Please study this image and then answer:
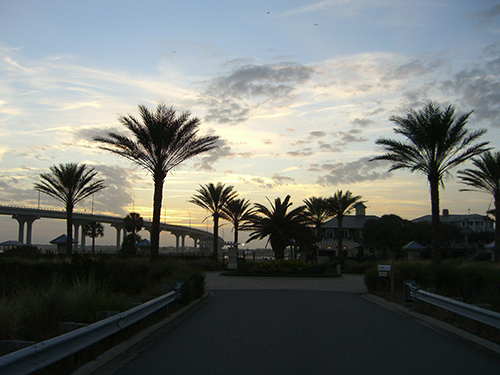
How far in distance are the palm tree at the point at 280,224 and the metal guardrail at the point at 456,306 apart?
23574 millimetres

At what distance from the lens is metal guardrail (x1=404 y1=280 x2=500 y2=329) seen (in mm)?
7455

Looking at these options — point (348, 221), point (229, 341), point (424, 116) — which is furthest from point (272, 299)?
point (348, 221)

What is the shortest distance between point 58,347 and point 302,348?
4002 mm

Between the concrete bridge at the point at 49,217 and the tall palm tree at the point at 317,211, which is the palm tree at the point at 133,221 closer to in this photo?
the concrete bridge at the point at 49,217

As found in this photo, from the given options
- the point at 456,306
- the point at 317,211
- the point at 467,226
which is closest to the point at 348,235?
the point at 317,211

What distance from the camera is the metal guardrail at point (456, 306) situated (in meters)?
7.46

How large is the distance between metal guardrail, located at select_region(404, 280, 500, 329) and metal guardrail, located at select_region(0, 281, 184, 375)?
20.7 ft

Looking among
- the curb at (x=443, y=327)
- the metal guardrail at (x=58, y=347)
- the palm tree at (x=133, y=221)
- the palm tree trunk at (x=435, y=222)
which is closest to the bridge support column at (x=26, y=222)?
the palm tree at (x=133, y=221)

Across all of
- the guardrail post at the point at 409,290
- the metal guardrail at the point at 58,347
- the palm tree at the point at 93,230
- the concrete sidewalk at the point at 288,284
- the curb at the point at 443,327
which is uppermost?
the palm tree at the point at 93,230

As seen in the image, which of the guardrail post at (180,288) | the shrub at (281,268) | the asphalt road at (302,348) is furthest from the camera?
the shrub at (281,268)

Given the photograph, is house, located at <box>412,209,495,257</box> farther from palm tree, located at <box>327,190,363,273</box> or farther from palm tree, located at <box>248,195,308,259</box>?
palm tree, located at <box>248,195,308,259</box>

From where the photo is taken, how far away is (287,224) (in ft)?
121

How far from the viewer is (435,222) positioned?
77.4 feet

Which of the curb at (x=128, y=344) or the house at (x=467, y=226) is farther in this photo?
the house at (x=467, y=226)
